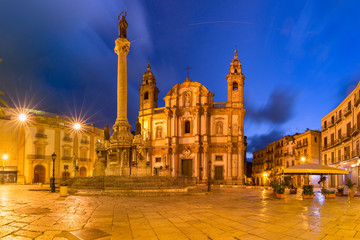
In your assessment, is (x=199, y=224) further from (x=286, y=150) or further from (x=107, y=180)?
(x=286, y=150)

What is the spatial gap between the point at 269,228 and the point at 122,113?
60.0 feet

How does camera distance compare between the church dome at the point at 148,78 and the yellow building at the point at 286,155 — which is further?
the church dome at the point at 148,78

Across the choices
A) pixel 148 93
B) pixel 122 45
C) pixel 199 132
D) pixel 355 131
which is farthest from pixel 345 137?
pixel 148 93

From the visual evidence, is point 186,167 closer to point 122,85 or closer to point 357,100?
point 122,85

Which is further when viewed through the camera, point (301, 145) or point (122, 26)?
point (301, 145)

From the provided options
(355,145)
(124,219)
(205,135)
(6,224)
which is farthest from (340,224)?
(205,135)

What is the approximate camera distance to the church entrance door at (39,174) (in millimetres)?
40469

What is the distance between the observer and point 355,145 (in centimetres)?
2669

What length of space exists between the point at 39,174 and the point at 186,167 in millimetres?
23127

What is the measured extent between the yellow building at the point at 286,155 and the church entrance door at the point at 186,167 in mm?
12852

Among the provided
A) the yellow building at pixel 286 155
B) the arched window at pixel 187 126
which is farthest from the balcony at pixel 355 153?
the arched window at pixel 187 126

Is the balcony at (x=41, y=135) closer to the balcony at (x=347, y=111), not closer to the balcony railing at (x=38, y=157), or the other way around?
the balcony railing at (x=38, y=157)

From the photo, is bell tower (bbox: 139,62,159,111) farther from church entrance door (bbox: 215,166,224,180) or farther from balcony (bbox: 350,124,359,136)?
balcony (bbox: 350,124,359,136)

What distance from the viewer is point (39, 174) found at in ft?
134
